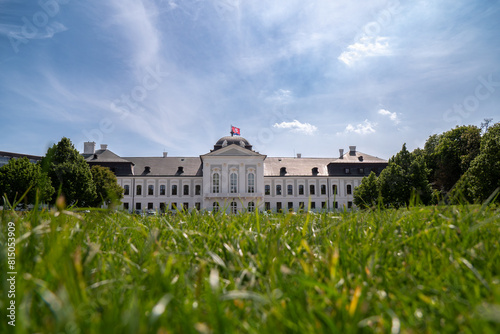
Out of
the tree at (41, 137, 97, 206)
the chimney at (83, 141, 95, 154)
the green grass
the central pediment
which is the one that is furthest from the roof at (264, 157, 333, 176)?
the green grass

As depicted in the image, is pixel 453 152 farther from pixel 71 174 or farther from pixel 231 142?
pixel 71 174

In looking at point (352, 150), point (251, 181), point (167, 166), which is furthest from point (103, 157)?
point (352, 150)

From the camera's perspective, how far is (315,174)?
192 ft

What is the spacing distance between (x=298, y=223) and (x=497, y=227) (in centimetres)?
180

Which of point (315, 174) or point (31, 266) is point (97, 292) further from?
point (315, 174)

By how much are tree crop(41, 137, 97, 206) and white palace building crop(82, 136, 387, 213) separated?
21778mm

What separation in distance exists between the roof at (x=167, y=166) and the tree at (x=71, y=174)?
24.3 meters

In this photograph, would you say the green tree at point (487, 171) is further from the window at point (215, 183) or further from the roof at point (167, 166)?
the roof at point (167, 166)

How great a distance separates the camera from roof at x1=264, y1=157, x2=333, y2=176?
193 ft

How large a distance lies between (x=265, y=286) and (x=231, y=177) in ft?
171

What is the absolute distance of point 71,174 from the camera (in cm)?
3072

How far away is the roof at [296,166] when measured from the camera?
2311 inches

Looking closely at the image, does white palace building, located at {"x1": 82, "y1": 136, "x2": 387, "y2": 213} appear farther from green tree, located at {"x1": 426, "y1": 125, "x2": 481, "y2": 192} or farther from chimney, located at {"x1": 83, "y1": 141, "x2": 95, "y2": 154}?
green tree, located at {"x1": 426, "y1": 125, "x2": 481, "y2": 192}

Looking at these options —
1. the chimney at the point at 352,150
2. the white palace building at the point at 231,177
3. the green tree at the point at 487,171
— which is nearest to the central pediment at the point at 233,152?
the white palace building at the point at 231,177
